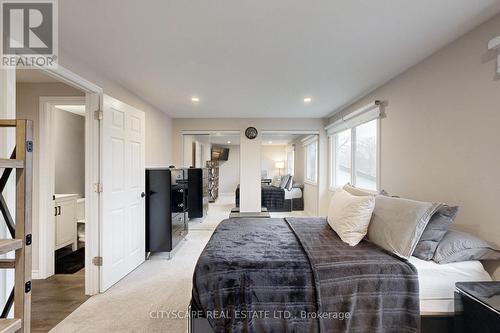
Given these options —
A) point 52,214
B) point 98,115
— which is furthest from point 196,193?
point 98,115

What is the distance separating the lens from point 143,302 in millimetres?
2236

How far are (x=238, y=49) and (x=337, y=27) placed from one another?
827mm

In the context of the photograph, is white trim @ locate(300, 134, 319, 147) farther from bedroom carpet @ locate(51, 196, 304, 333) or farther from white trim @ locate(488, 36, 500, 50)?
white trim @ locate(488, 36, 500, 50)

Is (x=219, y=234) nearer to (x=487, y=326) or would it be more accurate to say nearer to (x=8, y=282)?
(x=8, y=282)

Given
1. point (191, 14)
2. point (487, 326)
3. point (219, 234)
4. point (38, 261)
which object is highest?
point (191, 14)

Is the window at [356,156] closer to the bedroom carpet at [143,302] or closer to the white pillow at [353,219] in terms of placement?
the white pillow at [353,219]

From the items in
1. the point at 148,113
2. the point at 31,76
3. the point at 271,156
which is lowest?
the point at 271,156

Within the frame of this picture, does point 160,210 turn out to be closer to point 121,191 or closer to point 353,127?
point 121,191

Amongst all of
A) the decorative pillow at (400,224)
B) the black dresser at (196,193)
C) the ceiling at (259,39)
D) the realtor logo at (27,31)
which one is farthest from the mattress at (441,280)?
the black dresser at (196,193)

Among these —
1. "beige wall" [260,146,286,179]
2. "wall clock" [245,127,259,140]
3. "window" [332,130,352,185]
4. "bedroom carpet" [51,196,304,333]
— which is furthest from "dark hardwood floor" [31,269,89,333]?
"beige wall" [260,146,286,179]

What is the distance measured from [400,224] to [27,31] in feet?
10.1

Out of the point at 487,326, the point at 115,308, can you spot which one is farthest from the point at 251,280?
the point at 115,308

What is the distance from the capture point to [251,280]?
1.48 metres

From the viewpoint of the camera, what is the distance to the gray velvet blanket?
144cm
